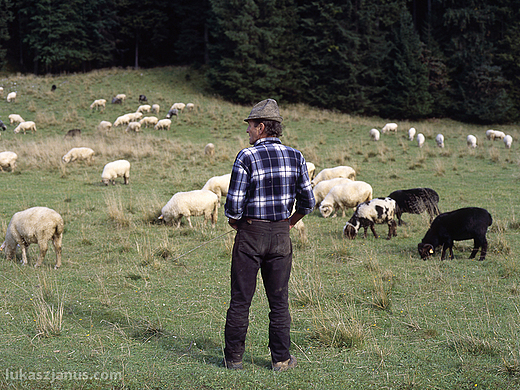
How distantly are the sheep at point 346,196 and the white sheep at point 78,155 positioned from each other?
11967 millimetres

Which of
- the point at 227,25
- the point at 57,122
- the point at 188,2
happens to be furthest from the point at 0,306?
the point at 188,2

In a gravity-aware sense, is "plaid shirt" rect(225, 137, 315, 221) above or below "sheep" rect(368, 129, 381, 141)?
above

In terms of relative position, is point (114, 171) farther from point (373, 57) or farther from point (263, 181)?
point (373, 57)

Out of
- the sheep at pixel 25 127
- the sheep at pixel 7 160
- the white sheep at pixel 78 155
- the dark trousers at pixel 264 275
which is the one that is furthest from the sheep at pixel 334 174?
the sheep at pixel 25 127

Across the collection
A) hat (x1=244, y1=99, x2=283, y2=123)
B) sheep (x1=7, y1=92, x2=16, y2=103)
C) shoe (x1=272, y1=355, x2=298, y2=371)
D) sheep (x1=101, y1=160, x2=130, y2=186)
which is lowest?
sheep (x1=101, y1=160, x2=130, y2=186)

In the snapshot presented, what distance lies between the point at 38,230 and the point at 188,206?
3915 mm

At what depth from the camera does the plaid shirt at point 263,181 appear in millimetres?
3811

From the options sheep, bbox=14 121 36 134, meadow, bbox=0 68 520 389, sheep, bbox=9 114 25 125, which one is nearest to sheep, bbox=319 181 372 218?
meadow, bbox=0 68 520 389

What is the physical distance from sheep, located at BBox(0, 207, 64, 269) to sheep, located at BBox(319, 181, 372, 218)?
22.3 ft

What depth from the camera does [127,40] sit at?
182 feet

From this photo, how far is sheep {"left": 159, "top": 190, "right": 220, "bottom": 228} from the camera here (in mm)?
A: 10930

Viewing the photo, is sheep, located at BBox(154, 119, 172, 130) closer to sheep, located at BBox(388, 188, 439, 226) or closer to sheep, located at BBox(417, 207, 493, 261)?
sheep, located at BBox(388, 188, 439, 226)

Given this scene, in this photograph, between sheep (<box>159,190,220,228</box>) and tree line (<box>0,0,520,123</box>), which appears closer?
sheep (<box>159,190,220,228</box>)

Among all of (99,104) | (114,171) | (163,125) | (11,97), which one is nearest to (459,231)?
(114,171)
